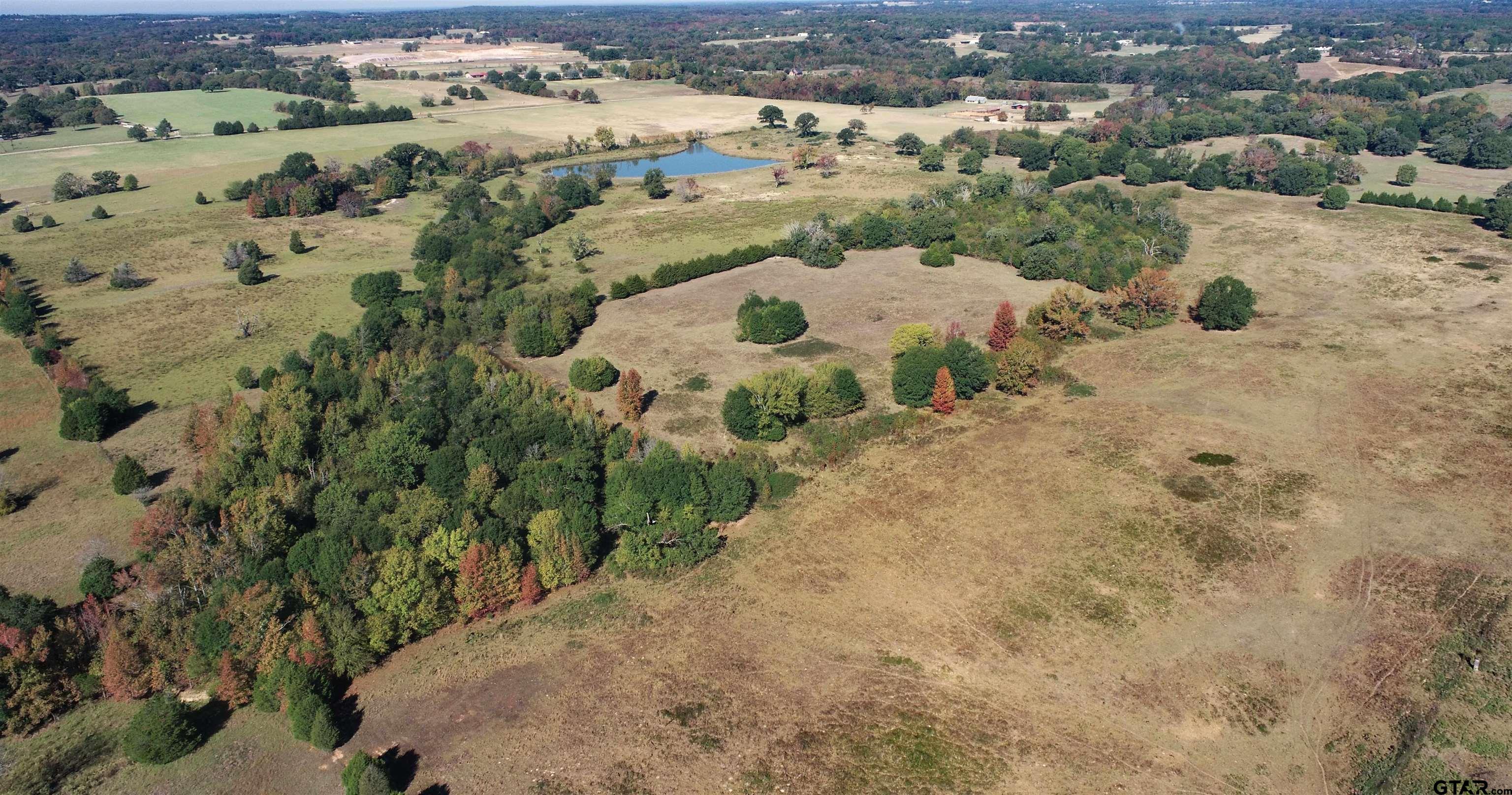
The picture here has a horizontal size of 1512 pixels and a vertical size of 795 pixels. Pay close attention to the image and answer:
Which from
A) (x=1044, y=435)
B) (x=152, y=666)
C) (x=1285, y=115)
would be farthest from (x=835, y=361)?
(x=1285, y=115)

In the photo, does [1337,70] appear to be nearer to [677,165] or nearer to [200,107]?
[677,165]

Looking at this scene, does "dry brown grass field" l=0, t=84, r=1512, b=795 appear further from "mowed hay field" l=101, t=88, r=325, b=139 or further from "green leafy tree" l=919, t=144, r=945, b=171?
"mowed hay field" l=101, t=88, r=325, b=139

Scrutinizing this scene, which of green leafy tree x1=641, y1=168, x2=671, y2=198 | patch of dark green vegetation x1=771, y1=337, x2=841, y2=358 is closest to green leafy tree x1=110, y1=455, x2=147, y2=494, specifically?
patch of dark green vegetation x1=771, y1=337, x2=841, y2=358

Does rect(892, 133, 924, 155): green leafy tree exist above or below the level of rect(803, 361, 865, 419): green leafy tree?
above

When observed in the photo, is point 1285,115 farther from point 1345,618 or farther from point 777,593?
point 777,593

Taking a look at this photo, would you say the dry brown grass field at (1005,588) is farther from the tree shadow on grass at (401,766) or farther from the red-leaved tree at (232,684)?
the red-leaved tree at (232,684)

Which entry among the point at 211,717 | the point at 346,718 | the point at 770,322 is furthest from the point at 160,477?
the point at 770,322
